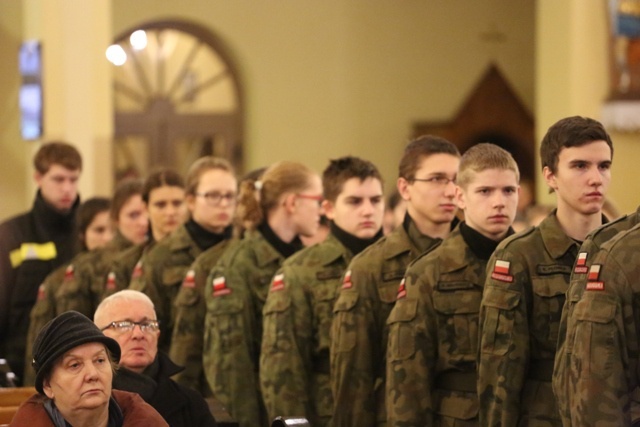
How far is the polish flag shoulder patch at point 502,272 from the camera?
14.1ft

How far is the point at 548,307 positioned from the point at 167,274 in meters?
2.86

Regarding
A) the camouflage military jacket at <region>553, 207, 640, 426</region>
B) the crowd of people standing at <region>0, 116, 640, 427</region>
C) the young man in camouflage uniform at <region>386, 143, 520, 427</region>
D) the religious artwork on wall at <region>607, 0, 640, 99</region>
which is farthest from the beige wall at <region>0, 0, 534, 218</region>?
the camouflage military jacket at <region>553, 207, 640, 426</region>

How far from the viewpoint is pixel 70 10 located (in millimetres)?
10898

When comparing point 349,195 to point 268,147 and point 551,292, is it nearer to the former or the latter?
point 551,292

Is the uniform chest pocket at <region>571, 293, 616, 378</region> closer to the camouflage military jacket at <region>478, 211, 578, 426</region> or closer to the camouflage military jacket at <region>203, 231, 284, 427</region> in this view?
the camouflage military jacket at <region>478, 211, 578, 426</region>

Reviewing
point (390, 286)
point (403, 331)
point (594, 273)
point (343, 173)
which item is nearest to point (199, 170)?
point (343, 173)

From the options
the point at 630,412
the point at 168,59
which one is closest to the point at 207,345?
the point at 630,412

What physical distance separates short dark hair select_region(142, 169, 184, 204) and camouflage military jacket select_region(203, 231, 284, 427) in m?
1.04

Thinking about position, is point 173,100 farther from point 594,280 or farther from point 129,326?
point 594,280

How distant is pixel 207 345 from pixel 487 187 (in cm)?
196

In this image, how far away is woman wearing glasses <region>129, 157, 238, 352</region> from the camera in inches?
264

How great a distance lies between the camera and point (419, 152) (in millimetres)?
5160

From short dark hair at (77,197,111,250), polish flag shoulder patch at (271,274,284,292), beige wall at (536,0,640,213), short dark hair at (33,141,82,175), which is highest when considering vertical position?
beige wall at (536,0,640,213)

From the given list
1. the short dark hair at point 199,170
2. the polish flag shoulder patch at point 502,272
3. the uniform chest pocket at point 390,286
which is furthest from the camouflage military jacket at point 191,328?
the polish flag shoulder patch at point 502,272
